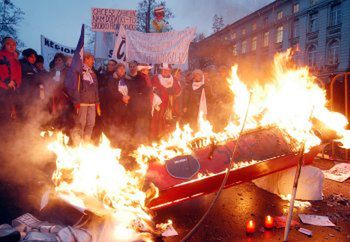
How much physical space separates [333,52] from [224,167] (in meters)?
Answer: 32.6

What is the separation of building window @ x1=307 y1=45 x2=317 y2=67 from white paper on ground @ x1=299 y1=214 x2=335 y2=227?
110 ft

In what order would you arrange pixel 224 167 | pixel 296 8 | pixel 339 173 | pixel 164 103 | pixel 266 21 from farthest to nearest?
1. pixel 266 21
2. pixel 296 8
3. pixel 164 103
4. pixel 339 173
5. pixel 224 167

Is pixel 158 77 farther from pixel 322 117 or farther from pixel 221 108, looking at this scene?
pixel 322 117

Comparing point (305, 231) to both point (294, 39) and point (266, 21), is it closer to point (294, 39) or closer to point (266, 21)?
point (294, 39)

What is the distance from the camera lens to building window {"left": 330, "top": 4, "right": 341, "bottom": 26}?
1246 inches

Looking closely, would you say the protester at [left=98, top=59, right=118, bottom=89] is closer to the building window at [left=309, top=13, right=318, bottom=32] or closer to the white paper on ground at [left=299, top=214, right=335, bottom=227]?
the white paper on ground at [left=299, top=214, right=335, bottom=227]

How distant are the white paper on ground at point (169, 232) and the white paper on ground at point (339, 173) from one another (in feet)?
14.0

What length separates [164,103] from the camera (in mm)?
9070

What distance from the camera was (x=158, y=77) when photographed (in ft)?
29.9

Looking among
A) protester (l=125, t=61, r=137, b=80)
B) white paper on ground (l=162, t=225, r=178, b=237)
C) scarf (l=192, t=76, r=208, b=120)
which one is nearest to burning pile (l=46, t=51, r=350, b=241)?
white paper on ground (l=162, t=225, r=178, b=237)

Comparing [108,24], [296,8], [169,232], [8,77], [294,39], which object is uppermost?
[296,8]

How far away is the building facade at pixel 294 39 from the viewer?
100ft

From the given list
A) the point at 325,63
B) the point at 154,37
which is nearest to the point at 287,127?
the point at 154,37

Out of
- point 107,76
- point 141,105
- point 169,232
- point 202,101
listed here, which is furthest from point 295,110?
point 107,76
